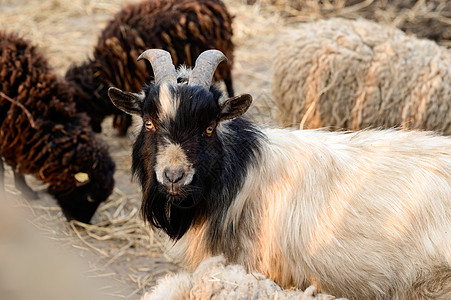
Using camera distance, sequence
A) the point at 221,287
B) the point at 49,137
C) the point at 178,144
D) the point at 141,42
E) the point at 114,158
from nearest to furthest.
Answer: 1. the point at 221,287
2. the point at 178,144
3. the point at 49,137
4. the point at 141,42
5. the point at 114,158

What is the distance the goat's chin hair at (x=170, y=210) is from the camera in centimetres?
340

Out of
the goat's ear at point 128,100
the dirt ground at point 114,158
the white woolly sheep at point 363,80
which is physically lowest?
the dirt ground at point 114,158

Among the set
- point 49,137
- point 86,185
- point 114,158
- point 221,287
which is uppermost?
point 221,287

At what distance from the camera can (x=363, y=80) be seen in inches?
205

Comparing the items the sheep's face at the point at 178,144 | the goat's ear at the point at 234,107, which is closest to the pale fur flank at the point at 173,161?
the sheep's face at the point at 178,144

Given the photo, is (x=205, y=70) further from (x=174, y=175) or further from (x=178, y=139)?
(x=174, y=175)

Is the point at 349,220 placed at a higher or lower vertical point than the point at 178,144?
lower

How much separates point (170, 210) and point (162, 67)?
0.92m

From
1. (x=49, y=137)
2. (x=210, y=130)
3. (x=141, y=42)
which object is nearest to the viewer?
(x=210, y=130)

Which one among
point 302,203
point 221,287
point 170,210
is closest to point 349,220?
point 302,203

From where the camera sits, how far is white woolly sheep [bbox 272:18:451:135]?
507cm

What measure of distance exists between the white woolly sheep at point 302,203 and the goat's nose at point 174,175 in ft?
0.47

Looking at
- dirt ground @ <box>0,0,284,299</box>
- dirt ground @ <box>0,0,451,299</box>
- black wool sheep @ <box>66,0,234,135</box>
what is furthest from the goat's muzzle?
black wool sheep @ <box>66,0,234,135</box>

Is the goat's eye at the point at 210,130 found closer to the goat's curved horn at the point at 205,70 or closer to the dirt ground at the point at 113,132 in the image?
the goat's curved horn at the point at 205,70
